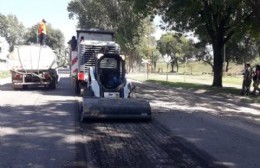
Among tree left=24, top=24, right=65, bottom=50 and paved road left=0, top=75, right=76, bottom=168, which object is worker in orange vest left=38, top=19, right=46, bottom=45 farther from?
tree left=24, top=24, right=65, bottom=50

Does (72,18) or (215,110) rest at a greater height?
(72,18)

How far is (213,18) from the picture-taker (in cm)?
3108

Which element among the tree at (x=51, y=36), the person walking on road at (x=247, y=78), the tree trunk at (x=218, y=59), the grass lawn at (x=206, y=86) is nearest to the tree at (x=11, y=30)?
the tree at (x=51, y=36)

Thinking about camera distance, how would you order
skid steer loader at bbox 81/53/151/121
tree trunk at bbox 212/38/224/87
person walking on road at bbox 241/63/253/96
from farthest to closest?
tree trunk at bbox 212/38/224/87, person walking on road at bbox 241/63/253/96, skid steer loader at bbox 81/53/151/121

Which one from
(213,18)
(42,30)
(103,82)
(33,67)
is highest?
(213,18)

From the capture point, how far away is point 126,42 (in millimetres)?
63656

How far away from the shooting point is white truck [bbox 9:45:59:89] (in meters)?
26.1

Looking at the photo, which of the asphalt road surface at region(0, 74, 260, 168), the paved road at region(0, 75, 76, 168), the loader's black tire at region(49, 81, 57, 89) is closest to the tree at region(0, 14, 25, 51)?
the loader's black tire at region(49, 81, 57, 89)

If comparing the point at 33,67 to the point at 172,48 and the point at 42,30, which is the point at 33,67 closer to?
the point at 42,30

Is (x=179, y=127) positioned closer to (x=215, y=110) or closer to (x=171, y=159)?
(x=171, y=159)

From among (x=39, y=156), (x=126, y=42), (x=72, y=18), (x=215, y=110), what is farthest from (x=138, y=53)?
(x=39, y=156)

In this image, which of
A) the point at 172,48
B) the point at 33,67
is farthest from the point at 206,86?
the point at 172,48

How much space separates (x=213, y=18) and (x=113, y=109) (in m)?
19.6

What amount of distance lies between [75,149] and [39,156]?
873 millimetres
